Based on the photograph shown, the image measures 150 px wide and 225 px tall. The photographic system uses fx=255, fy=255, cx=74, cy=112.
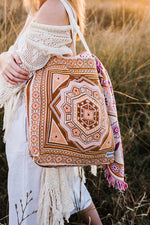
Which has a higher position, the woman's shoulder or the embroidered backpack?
the woman's shoulder

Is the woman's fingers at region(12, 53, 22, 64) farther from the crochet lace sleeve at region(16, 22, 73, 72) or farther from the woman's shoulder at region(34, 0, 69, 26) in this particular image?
the woman's shoulder at region(34, 0, 69, 26)

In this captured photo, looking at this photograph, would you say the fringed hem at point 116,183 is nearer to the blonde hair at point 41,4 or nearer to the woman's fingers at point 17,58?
the woman's fingers at point 17,58

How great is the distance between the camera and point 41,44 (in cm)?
107

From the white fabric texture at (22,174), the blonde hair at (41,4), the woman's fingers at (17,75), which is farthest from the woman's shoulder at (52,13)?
the white fabric texture at (22,174)

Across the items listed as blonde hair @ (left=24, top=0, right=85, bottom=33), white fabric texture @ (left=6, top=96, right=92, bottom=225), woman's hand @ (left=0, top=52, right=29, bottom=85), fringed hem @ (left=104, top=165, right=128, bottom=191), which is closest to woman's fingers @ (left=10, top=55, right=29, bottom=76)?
woman's hand @ (left=0, top=52, right=29, bottom=85)

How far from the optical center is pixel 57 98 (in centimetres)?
108

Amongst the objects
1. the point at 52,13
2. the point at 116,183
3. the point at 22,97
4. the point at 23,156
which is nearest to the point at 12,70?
the point at 22,97

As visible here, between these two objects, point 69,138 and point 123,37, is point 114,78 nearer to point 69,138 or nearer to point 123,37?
point 123,37

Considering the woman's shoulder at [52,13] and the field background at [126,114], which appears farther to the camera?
the field background at [126,114]

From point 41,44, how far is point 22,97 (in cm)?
29

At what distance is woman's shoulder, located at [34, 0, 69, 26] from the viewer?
1075 mm

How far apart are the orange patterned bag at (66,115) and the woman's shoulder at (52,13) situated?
16 cm

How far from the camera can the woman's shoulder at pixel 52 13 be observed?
1075mm

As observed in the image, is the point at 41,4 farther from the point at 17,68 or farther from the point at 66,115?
the point at 66,115
